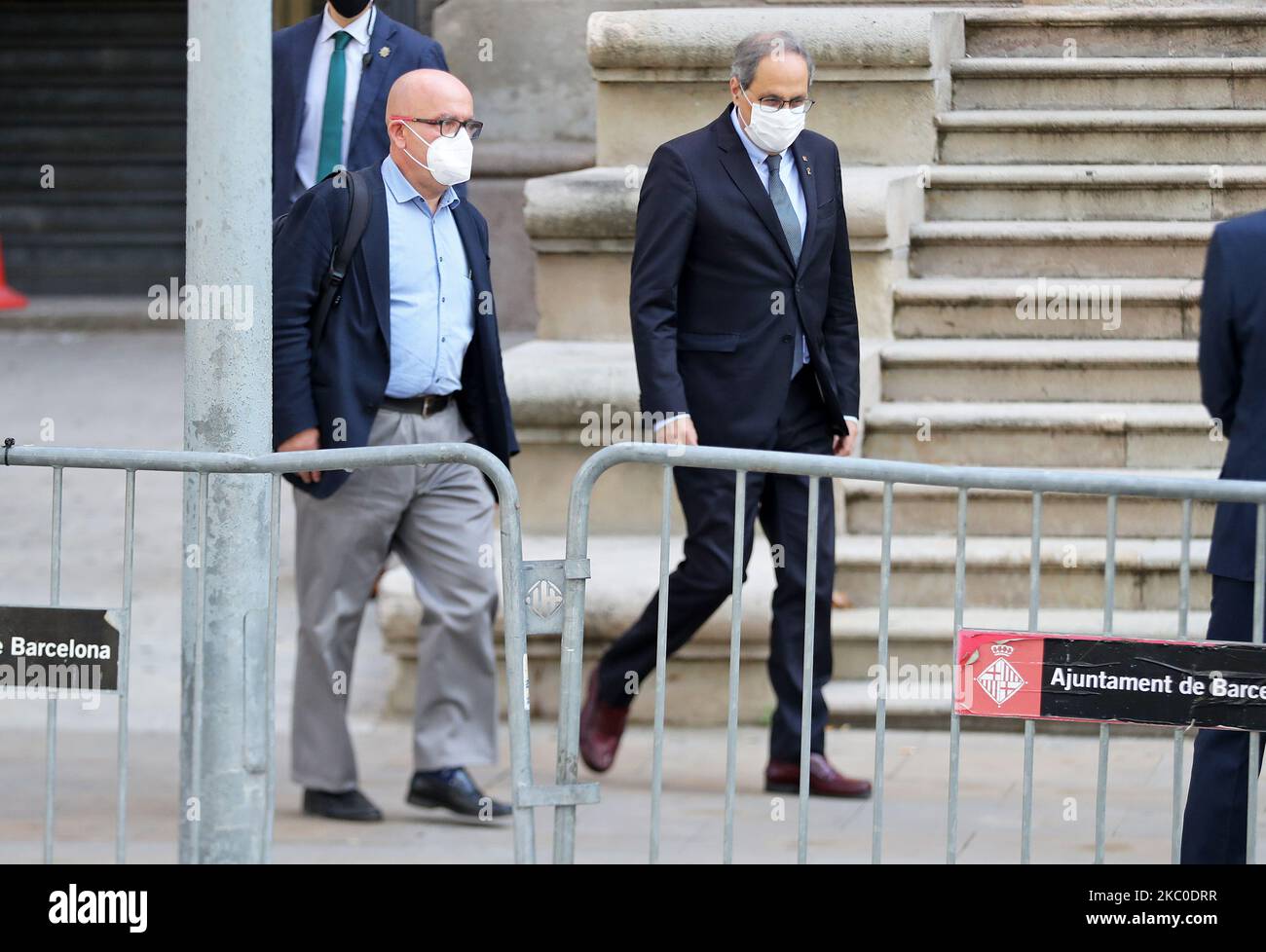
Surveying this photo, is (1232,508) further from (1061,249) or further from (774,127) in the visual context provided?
(1061,249)

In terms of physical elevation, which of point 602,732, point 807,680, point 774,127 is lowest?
point 602,732

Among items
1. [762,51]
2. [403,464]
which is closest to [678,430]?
[762,51]

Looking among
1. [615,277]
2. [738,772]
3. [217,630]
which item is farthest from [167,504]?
[217,630]

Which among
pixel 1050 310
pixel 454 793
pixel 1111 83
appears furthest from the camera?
pixel 1111 83

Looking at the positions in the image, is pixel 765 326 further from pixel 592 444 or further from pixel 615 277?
pixel 615 277

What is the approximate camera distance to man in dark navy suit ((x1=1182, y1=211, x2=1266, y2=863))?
468 centimetres

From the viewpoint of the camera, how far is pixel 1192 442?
757 centimetres

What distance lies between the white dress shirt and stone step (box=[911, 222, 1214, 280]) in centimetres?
266

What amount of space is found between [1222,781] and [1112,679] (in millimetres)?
668

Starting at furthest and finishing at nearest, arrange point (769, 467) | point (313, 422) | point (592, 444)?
point (592, 444) < point (313, 422) < point (769, 467)

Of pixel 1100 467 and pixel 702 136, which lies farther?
pixel 1100 467

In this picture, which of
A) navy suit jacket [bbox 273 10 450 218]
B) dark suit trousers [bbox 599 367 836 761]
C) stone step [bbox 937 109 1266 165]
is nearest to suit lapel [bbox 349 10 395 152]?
navy suit jacket [bbox 273 10 450 218]

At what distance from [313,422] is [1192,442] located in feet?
10.9

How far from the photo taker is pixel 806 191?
6.08 meters
